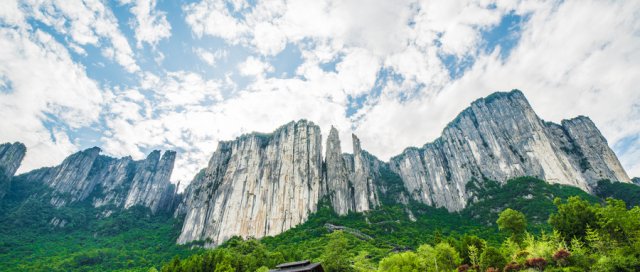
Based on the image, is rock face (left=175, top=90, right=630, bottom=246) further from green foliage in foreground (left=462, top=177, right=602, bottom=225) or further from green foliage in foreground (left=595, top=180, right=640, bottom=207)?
green foliage in foreground (left=462, top=177, right=602, bottom=225)

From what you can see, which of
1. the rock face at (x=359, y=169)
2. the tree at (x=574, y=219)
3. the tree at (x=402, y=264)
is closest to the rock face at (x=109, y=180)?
the rock face at (x=359, y=169)

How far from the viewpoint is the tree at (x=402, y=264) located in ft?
126

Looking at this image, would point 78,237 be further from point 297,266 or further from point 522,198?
point 522,198

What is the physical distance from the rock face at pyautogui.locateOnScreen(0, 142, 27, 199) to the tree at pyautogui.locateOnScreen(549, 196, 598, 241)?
614ft

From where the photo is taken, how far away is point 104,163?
529 ft

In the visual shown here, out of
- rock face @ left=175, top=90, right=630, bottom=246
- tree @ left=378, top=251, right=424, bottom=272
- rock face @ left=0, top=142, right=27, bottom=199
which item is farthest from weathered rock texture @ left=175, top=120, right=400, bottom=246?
rock face @ left=0, top=142, right=27, bottom=199

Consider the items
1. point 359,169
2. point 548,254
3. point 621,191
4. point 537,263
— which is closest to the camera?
point 537,263

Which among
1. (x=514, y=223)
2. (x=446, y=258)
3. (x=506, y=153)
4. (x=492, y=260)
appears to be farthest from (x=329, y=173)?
A: (x=492, y=260)

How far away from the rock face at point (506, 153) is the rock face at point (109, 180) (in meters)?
124

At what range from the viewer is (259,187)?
114 m

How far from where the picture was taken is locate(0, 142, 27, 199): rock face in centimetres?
13100

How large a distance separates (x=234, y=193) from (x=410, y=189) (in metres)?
83.2

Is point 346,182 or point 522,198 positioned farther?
point 346,182

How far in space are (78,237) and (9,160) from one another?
205 ft
